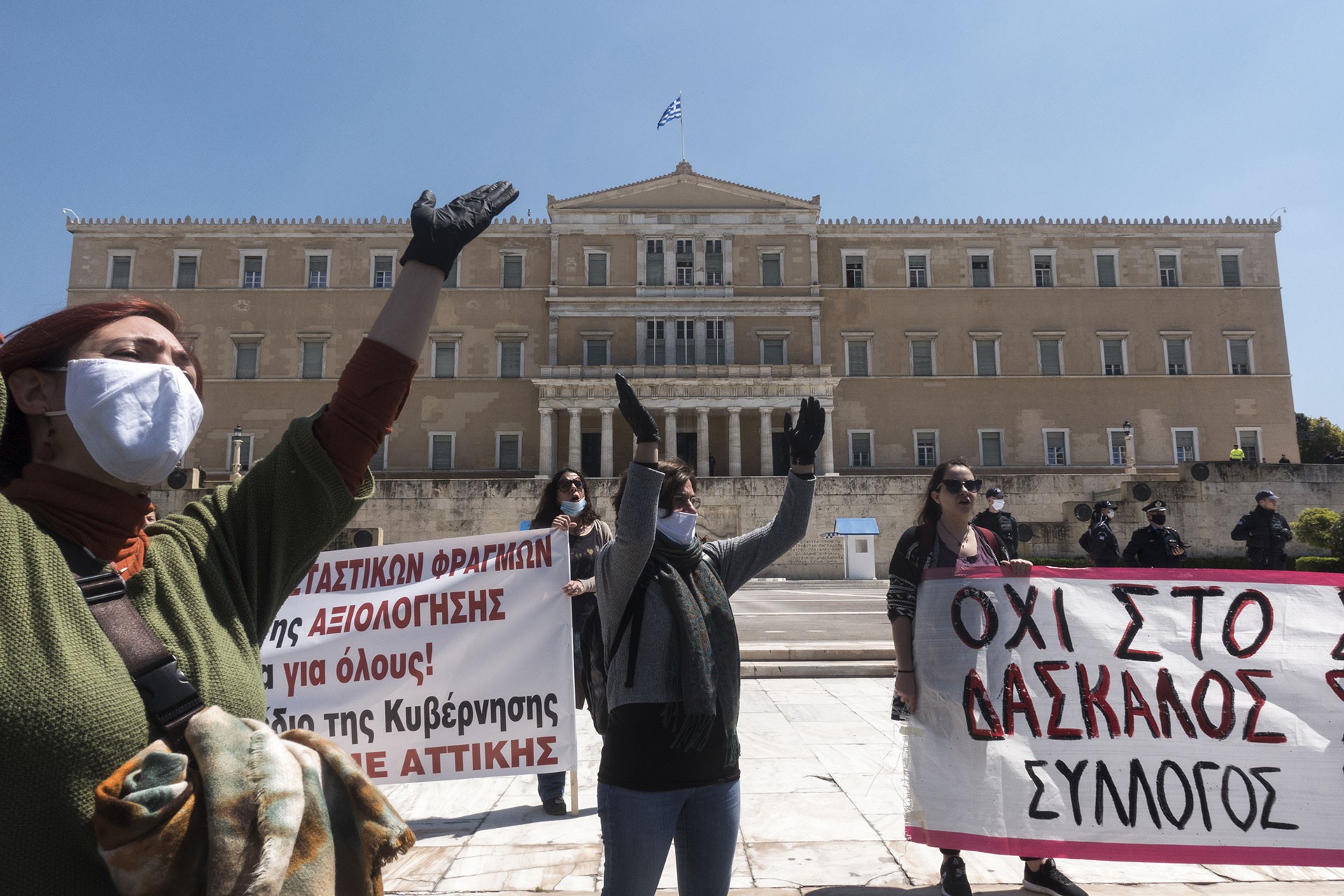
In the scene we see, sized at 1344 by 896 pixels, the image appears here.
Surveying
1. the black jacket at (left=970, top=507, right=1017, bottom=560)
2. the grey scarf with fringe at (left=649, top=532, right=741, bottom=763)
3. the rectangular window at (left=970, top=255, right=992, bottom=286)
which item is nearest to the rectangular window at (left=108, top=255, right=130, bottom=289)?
the rectangular window at (left=970, top=255, right=992, bottom=286)

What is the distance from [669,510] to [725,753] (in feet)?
2.62

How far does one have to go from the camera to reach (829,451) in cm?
3722

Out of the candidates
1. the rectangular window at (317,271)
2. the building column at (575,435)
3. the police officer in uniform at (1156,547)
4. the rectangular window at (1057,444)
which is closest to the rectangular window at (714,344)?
the building column at (575,435)

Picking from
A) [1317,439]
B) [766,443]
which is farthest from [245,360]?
[1317,439]

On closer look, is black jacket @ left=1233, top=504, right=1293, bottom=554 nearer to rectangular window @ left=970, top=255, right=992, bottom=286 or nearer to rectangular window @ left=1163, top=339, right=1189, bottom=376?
rectangular window @ left=970, top=255, right=992, bottom=286

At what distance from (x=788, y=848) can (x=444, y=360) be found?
3781 cm

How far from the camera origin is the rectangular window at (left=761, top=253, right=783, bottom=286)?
131 feet

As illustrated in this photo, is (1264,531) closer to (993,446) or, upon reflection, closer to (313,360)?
(993,446)

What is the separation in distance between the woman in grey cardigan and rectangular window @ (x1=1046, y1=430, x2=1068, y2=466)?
4066cm

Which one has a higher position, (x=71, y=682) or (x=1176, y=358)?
(x=1176, y=358)

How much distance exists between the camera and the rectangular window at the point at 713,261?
131 ft

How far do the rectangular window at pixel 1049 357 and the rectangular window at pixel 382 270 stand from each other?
30857 mm

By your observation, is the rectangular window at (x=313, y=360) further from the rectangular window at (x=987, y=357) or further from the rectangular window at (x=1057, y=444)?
the rectangular window at (x=1057, y=444)

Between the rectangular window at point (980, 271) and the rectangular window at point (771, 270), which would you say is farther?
the rectangular window at point (980, 271)
